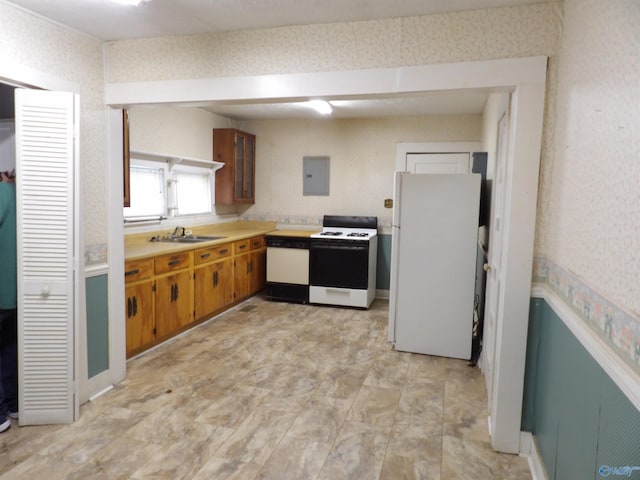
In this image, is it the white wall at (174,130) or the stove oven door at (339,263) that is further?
the stove oven door at (339,263)

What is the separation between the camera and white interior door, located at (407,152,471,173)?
5465 millimetres

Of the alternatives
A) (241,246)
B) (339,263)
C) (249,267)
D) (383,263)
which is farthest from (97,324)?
(383,263)

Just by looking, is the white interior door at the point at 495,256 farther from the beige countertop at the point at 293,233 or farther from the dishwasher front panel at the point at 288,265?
the beige countertop at the point at 293,233

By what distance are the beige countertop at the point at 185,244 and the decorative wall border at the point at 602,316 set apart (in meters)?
2.87

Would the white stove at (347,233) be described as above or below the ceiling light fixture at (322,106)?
below

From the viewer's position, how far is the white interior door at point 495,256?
2.58 meters

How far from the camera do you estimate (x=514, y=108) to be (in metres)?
2.27

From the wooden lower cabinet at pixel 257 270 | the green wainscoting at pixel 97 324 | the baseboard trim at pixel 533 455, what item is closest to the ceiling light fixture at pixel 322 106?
the wooden lower cabinet at pixel 257 270

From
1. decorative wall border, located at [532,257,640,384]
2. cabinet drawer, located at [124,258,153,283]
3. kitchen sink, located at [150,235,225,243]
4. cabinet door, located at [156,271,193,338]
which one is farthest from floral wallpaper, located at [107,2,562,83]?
kitchen sink, located at [150,235,225,243]

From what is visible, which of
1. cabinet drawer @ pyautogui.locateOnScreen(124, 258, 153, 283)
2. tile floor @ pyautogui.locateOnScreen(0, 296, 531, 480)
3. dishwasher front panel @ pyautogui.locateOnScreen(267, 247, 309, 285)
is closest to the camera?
tile floor @ pyautogui.locateOnScreen(0, 296, 531, 480)

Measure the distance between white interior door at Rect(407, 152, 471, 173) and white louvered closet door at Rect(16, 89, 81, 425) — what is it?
4.03m

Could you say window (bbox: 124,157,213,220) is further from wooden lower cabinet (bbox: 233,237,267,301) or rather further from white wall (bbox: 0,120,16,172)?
white wall (bbox: 0,120,16,172)

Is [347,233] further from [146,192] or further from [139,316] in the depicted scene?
[139,316]

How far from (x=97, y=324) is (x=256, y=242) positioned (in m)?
2.73
